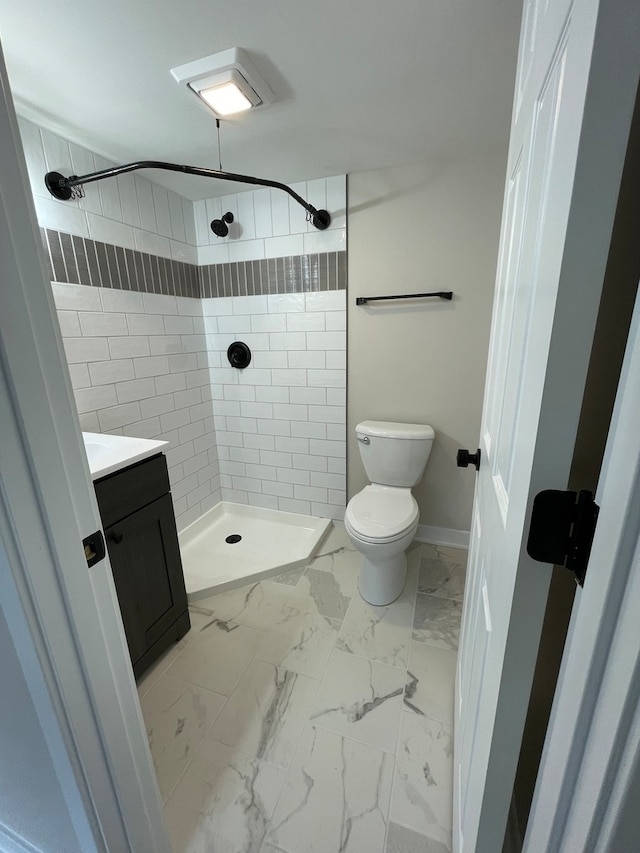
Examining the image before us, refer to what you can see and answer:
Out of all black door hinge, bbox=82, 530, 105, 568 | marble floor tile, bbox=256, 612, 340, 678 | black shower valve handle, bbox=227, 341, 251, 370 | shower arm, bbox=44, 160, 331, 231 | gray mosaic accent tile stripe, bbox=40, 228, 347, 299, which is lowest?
marble floor tile, bbox=256, 612, 340, 678

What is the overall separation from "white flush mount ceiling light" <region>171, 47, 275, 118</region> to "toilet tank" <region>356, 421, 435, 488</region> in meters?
1.47

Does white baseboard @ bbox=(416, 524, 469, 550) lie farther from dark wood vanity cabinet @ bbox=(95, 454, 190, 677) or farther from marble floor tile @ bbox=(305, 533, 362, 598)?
dark wood vanity cabinet @ bbox=(95, 454, 190, 677)

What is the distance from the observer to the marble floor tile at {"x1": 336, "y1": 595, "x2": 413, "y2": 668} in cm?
145

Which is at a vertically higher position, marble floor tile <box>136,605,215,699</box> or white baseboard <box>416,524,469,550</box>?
white baseboard <box>416,524,469,550</box>

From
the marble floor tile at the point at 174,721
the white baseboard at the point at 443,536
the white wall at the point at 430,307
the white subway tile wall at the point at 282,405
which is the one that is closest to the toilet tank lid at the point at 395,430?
the white wall at the point at 430,307

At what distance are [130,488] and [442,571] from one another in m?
1.67

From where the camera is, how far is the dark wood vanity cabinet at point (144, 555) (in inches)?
45.7

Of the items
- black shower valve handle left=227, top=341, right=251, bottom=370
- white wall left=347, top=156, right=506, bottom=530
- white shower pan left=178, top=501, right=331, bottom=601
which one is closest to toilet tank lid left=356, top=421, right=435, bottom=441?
white wall left=347, top=156, right=506, bottom=530

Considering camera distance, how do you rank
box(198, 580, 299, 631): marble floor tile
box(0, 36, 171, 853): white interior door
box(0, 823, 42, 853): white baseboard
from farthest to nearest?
box(198, 580, 299, 631): marble floor tile < box(0, 823, 42, 853): white baseboard < box(0, 36, 171, 853): white interior door

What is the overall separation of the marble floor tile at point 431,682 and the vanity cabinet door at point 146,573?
1023 millimetres

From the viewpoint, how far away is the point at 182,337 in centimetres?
216

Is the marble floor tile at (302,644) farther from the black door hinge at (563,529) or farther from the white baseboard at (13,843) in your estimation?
the black door hinge at (563,529)

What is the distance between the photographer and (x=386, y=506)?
1.72 m

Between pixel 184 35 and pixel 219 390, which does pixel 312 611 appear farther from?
pixel 184 35
